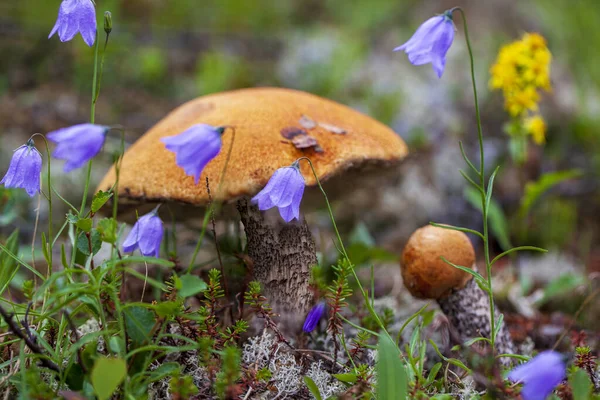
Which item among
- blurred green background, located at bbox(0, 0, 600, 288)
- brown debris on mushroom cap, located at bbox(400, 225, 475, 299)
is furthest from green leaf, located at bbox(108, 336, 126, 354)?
blurred green background, located at bbox(0, 0, 600, 288)

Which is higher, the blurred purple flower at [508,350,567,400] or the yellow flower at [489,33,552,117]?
the yellow flower at [489,33,552,117]

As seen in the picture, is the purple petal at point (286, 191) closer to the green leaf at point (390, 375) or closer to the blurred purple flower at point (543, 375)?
the green leaf at point (390, 375)

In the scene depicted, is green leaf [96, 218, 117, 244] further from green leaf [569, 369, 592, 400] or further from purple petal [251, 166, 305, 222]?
green leaf [569, 369, 592, 400]

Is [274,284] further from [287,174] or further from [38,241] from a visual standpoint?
[38,241]

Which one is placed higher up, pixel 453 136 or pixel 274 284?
pixel 274 284

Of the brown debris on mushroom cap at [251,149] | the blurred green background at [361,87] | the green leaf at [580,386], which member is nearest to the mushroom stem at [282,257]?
the brown debris on mushroom cap at [251,149]

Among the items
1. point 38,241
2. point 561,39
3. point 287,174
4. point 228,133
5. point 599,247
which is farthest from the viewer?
point 561,39

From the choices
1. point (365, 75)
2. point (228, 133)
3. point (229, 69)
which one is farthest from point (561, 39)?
point (228, 133)
